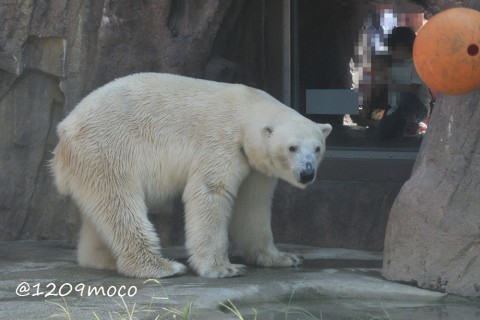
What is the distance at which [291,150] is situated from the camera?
486 cm

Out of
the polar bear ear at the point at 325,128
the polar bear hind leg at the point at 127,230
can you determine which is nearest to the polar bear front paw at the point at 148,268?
the polar bear hind leg at the point at 127,230

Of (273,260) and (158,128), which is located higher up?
(158,128)

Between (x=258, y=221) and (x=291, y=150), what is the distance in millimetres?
671

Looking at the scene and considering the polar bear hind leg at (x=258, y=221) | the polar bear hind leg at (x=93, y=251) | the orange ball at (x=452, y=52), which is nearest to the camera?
the orange ball at (x=452, y=52)

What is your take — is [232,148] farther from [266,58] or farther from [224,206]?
[266,58]

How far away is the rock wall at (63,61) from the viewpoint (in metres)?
5.93

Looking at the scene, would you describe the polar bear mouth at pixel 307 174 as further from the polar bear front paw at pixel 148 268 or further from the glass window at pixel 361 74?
the glass window at pixel 361 74

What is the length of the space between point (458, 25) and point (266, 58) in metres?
2.80

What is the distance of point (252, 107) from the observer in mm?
5105

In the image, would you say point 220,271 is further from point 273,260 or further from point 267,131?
point 267,131

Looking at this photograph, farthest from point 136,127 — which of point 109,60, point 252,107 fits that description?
point 109,60

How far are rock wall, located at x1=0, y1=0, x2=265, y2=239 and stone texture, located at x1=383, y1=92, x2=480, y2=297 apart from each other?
6.04ft

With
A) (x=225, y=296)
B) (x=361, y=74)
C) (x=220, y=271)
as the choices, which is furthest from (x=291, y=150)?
(x=361, y=74)

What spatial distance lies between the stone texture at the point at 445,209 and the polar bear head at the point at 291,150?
1.74 ft
